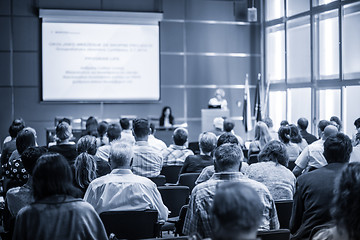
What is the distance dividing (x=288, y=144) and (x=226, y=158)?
3724mm

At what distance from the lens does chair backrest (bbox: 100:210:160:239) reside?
3594 millimetres

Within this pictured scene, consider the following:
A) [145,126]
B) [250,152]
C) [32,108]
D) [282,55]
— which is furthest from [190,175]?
[282,55]

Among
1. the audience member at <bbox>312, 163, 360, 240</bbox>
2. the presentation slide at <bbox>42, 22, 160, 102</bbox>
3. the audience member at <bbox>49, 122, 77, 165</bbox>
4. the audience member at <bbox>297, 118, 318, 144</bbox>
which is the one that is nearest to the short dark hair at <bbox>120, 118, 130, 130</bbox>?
the audience member at <bbox>49, 122, 77, 165</bbox>

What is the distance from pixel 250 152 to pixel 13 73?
24.6 feet

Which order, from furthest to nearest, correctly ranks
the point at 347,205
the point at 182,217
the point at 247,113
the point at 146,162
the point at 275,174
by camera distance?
the point at 247,113, the point at 146,162, the point at 275,174, the point at 182,217, the point at 347,205

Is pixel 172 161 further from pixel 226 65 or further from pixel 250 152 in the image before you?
pixel 226 65

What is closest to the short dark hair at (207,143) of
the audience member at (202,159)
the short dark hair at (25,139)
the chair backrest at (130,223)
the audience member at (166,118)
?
the audience member at (202,159)

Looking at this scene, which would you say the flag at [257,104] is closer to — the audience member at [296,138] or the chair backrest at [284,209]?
the audience member at [296,138]

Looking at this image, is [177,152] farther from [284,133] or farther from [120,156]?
[120,156]

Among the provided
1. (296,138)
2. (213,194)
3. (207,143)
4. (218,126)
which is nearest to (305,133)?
(296,138)

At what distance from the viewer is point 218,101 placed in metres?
13.4

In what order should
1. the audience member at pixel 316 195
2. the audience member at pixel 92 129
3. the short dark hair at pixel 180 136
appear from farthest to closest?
the audience member at pixel 92 129 < the short dark hair at pixel 180 136 < the audience member at pixel 316 195

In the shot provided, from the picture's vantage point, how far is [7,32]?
12.6 metres

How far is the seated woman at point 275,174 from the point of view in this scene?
14.1 ft
